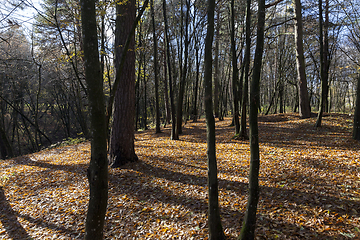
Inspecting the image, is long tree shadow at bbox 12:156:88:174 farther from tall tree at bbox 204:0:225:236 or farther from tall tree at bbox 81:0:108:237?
tall tree at bbox 204:0:225:236

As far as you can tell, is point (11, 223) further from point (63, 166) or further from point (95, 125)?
point (95, 125)

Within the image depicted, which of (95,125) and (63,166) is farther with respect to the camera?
(63,166)

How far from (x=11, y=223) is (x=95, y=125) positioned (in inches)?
163

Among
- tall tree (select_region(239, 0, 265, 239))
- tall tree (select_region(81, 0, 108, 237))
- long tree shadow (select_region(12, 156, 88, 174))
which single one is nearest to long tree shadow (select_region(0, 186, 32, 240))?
long tree shadow (select_region(12, 156, 88, 174))

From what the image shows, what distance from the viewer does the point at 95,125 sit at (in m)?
2.46

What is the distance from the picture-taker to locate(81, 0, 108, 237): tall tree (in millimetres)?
2404

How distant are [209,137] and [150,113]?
94.9ft

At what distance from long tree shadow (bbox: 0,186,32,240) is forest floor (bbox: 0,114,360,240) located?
0.08ft

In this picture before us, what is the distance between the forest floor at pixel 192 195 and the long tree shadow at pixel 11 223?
24 mm

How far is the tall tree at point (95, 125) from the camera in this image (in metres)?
2.40

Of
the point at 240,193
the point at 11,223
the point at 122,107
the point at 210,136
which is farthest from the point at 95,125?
the point at 122,107

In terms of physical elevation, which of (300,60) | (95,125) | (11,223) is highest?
(300,60)

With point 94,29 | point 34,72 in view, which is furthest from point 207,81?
point 34,72

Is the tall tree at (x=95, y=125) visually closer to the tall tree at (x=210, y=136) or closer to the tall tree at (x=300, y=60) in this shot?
the tall tree at (x=210, y=136)
